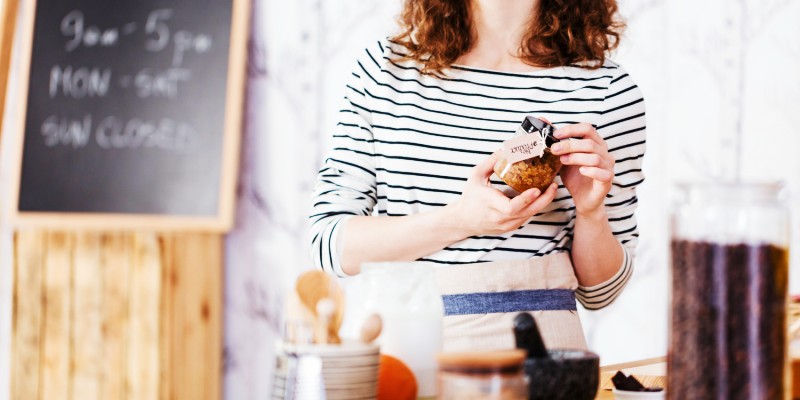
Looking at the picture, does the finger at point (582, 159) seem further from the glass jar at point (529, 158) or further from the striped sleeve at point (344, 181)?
the striped sleeve at point (344, 181)

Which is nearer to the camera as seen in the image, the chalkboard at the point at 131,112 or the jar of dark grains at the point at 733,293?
the jar of dark grains at the point at 733,293

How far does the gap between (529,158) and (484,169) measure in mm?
81

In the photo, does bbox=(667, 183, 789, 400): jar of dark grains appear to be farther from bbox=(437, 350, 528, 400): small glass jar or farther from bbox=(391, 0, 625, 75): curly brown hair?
bbox=(391, 0, 625, 75): curly brown hair

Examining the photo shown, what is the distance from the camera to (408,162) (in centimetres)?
136

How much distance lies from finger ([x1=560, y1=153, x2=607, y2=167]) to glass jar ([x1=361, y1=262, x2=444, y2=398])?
0.27 metres

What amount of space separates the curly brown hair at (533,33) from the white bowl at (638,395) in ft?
2.26

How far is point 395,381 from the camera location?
823mm

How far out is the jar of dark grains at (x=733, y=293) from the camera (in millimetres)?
672

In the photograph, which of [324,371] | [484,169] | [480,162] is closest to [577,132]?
[484,169]

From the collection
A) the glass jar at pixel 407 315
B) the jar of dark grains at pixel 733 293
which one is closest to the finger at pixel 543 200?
the glass jar at pixel 407 315

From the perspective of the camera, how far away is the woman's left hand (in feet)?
3.43

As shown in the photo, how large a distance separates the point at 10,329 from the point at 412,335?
1844 millimetres

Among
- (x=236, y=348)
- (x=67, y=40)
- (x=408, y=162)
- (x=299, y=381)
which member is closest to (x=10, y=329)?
(x=236, y=348)

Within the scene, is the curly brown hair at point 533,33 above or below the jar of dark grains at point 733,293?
above
